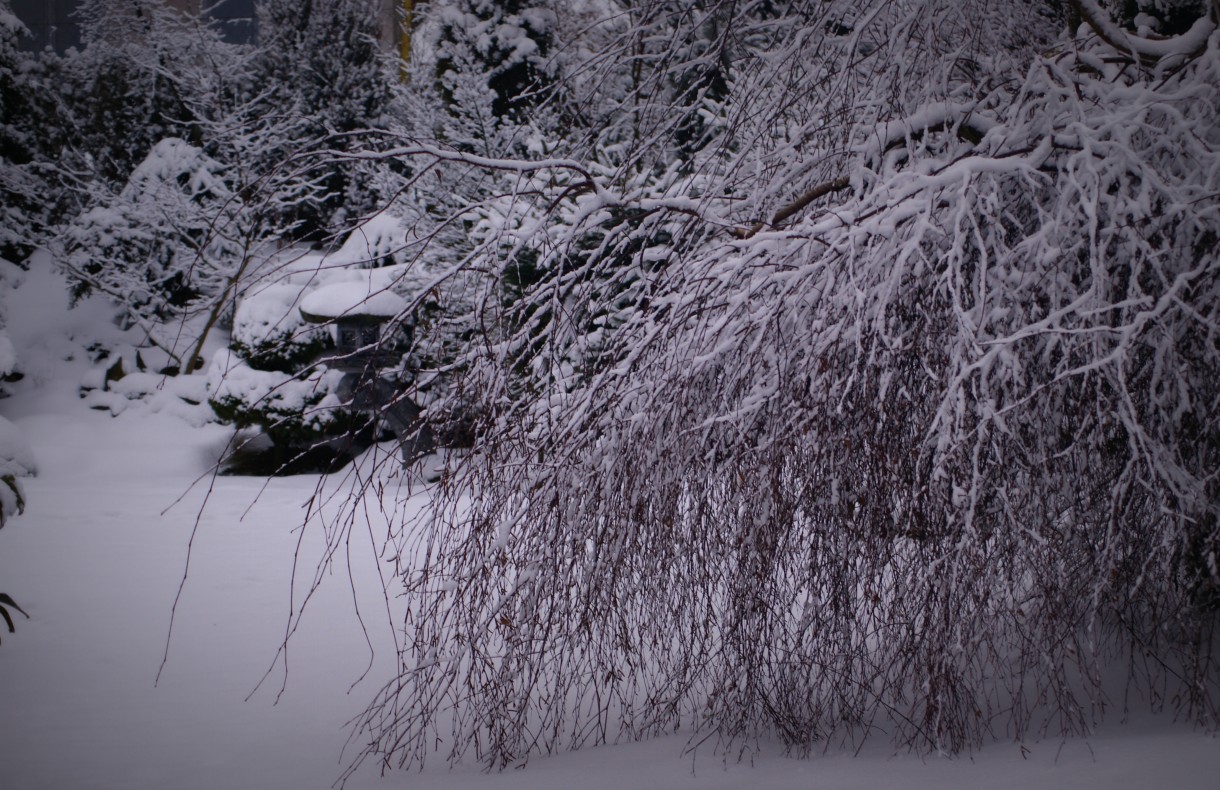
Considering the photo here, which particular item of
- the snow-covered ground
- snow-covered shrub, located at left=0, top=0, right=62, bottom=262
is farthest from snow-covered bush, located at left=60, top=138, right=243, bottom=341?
the snow-covered ground

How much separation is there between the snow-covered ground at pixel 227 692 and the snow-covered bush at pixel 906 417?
5.7 inches

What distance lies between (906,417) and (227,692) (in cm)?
305

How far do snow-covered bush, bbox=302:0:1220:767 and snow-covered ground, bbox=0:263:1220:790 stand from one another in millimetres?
144

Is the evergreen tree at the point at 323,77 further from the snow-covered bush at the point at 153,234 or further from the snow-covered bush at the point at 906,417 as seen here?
the snow-covered bush at the point at 906,417

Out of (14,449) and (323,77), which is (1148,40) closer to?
(14,449)

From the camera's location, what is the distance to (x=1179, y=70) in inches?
99.0

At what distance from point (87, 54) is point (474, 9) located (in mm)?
6199

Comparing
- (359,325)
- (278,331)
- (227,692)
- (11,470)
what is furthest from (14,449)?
(278,331)

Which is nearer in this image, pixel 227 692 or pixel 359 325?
pixel 227 692

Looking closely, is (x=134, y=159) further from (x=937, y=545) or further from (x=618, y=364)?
(x=937, y=545)

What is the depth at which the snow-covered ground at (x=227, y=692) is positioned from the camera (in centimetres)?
256

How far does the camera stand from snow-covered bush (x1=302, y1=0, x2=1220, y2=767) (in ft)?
7.29

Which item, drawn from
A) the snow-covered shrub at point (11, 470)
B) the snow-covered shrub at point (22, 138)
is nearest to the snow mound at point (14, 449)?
the snow-covered shrub at point (11, 470)

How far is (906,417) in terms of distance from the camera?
2.40m
